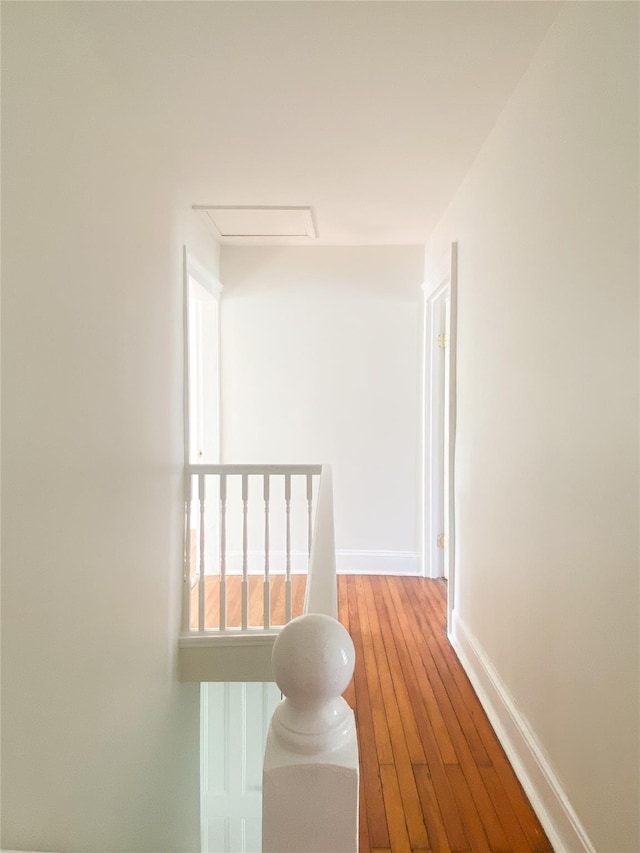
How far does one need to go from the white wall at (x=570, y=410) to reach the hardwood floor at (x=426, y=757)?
0.27 metres

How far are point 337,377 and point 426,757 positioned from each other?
2.74 meters

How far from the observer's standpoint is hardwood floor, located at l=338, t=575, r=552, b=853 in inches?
71.6

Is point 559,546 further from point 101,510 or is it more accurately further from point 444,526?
point 444,526

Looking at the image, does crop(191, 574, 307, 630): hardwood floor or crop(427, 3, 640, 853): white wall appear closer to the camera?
crop(427, 3, 640, 853): white wall

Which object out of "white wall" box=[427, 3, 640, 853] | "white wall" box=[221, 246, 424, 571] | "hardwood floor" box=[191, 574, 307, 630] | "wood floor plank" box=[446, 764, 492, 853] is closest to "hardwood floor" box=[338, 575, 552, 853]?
"wood floor plank" box=[446, 764, 492, 853]

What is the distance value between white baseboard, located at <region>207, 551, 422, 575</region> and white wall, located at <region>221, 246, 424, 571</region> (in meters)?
0.01

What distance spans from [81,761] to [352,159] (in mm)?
2648

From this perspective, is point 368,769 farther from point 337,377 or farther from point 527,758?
point 337,377

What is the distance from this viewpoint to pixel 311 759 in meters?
0.51

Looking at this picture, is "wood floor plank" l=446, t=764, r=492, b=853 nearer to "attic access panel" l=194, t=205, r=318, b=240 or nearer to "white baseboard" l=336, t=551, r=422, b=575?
"white baseboard" l=336, t=551, r=422, b=575

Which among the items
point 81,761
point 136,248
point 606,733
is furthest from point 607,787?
point 136,248

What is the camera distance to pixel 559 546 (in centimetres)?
168

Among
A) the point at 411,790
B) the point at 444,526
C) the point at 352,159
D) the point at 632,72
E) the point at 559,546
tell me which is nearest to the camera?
the point at 632,72

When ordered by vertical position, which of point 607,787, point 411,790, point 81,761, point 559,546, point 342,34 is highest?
point 342,34
